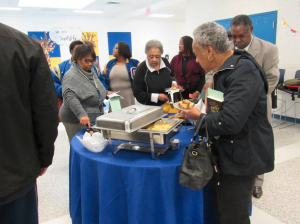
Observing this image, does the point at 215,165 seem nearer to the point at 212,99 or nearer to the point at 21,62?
the point at 212,99

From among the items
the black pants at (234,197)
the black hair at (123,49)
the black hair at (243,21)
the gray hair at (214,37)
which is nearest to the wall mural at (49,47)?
the black hair at (123,49)

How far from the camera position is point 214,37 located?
116 centimetres

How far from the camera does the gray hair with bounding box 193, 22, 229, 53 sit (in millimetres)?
1162

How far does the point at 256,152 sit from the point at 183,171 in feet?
1.19

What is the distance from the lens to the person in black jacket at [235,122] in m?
1.09

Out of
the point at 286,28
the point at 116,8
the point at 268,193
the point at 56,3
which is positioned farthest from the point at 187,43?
the point at 116,8

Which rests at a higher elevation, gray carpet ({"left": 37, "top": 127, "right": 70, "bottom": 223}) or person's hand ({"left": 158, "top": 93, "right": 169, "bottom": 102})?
person's hand ({"left": 158, "top": 93, "right": 169, "bottom": 102})

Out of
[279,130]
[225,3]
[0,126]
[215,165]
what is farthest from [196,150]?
[225,3]

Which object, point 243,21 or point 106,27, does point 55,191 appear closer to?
point 243,21

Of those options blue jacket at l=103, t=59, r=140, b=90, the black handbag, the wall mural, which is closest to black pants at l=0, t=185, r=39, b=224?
the black handbag

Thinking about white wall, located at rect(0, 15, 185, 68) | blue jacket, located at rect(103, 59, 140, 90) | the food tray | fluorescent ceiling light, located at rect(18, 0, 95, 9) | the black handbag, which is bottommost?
the black handbag

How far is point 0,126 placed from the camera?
3.00 feet

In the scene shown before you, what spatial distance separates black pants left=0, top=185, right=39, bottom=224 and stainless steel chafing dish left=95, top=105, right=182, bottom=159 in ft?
1.60

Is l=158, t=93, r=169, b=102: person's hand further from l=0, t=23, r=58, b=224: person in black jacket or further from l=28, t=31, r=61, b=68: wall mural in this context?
l=28, t=31, r=61, b=68: wall mural
